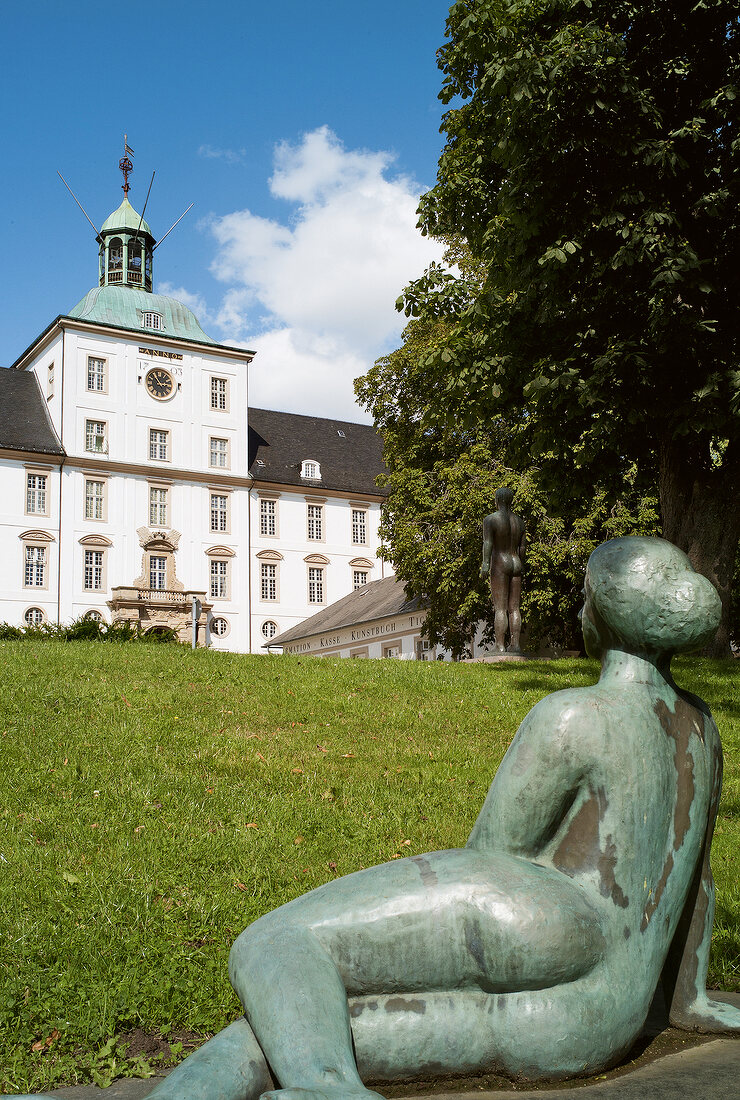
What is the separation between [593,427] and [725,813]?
714 centimetres

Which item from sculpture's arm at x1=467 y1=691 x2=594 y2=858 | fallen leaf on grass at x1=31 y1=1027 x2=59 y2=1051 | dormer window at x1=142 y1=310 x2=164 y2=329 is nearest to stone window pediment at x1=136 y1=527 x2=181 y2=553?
dormer window at x1=142 y1=310 x2=164 y2=329

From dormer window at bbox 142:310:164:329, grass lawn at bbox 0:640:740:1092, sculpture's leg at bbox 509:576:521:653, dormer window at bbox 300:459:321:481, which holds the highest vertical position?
dormer window at bbox 142:310:164:329

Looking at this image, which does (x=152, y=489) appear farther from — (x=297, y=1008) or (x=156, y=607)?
(x=297, y=1008)

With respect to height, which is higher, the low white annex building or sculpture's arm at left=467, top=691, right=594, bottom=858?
the low white annex building

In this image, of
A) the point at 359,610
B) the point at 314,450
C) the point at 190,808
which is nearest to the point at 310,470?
the point at 314,450

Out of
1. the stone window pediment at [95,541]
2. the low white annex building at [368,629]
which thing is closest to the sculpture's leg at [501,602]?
the low white annex building at [368,629]

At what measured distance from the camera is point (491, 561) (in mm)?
15320

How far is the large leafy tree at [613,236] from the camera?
1232 centimetres

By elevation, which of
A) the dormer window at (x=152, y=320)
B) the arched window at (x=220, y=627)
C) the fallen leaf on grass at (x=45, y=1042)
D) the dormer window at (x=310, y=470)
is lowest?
the fallen leaf on grass at (x=45, y=1042)

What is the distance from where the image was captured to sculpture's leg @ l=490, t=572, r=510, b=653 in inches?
601

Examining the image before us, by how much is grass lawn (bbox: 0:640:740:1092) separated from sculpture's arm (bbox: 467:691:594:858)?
84.8 inches

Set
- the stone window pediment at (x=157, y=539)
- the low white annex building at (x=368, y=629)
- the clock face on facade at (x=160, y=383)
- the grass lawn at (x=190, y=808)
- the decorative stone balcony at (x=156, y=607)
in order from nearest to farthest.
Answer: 1. the grass lawn at (x=190, y=808)
2. the low white annex building at (x=368, y=629)
3. the decorative stone balcony at (x=156, y=607)
4. the stone window pediment at (x=157, y=539)
5. the clock face on facade at (x=160, y=383)

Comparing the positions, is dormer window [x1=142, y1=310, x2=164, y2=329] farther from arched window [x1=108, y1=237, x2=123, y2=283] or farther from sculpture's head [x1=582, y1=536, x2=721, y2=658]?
sculpture's head [x1=582, y1=536, x2=721, y2=658]

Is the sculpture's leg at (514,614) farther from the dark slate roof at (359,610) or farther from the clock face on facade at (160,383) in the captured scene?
the clock face on facade at (160,383)
